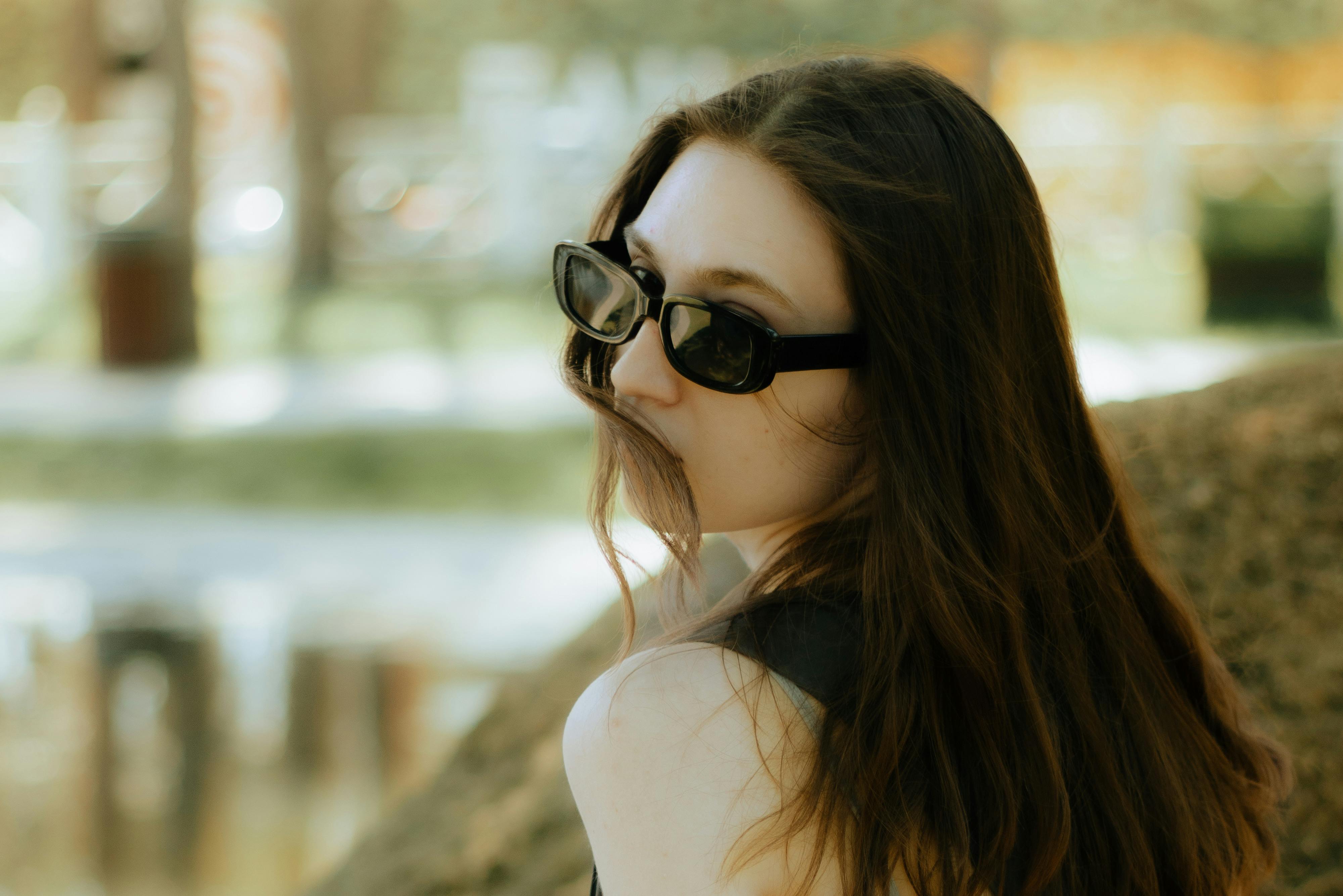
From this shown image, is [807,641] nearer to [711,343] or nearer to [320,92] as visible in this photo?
[711,343]

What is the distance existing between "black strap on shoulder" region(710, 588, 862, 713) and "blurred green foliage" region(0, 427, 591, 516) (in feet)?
20.3

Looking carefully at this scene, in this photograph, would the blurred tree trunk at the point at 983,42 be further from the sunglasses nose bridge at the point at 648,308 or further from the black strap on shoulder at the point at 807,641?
the black strap on shoulder at the point at 807,641

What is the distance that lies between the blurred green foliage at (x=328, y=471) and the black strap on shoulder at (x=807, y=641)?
6.18m

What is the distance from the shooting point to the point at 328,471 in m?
7.61

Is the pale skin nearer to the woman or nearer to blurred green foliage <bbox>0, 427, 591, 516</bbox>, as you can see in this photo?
the woman

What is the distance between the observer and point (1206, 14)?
1293 cm

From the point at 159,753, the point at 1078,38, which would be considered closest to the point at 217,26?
the point at 1078,38

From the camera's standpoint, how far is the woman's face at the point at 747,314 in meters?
1.08

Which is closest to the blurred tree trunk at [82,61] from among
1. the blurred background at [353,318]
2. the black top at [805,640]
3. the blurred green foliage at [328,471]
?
the blurred background at [353,318]

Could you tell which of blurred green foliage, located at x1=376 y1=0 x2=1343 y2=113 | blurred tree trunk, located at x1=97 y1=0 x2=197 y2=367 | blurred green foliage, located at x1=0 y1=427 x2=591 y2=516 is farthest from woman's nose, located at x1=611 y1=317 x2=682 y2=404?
blurred green foliage, located at x1=376 y1=0 x2=1343 y2=113

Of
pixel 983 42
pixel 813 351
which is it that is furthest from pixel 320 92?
pixel 813 351

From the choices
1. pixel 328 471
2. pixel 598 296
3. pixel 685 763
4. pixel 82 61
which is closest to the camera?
pixel 685 763

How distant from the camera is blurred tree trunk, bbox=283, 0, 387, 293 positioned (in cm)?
1031

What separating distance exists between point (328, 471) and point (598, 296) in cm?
665
